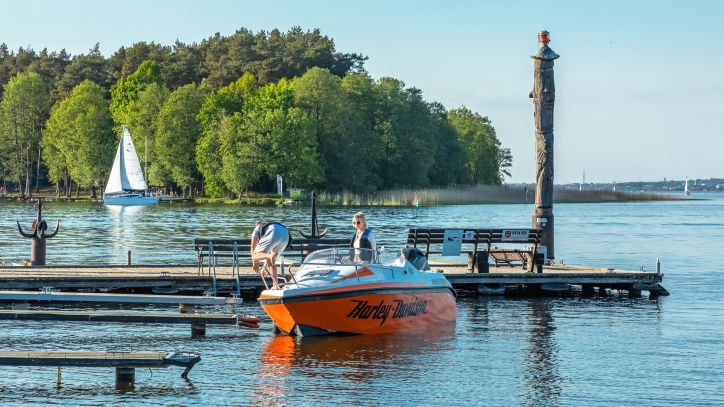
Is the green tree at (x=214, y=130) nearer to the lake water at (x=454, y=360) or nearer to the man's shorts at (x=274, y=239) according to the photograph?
the lake water at (x=454, y=360)

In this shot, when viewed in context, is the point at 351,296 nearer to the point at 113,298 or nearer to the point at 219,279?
the point at 113,298

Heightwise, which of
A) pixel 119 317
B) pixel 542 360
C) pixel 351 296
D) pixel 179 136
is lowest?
pixel 542 360

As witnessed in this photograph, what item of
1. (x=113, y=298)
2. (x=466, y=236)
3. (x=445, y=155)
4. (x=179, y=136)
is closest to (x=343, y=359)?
(x=113, y=298)

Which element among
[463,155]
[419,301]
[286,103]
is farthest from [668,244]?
[463,155]

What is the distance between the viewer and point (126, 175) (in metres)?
125

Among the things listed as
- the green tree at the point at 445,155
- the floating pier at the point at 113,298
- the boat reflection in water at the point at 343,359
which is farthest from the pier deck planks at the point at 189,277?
the green tree at the point at 445,155

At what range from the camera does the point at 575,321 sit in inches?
1163

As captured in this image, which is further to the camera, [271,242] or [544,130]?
[544,130]

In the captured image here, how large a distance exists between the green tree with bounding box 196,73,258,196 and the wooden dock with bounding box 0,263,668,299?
8769cm

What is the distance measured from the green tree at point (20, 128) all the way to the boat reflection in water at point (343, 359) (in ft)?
414

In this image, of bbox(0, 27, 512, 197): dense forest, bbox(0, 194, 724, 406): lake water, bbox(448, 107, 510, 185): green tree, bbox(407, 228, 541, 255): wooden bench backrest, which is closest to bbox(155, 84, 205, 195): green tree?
bbox(0, 27, 512, 197): dense forest

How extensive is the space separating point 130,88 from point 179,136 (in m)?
18.3

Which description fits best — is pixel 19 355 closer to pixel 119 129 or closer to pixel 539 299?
pixel 539 299

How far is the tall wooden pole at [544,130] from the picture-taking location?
3678 centimetres
